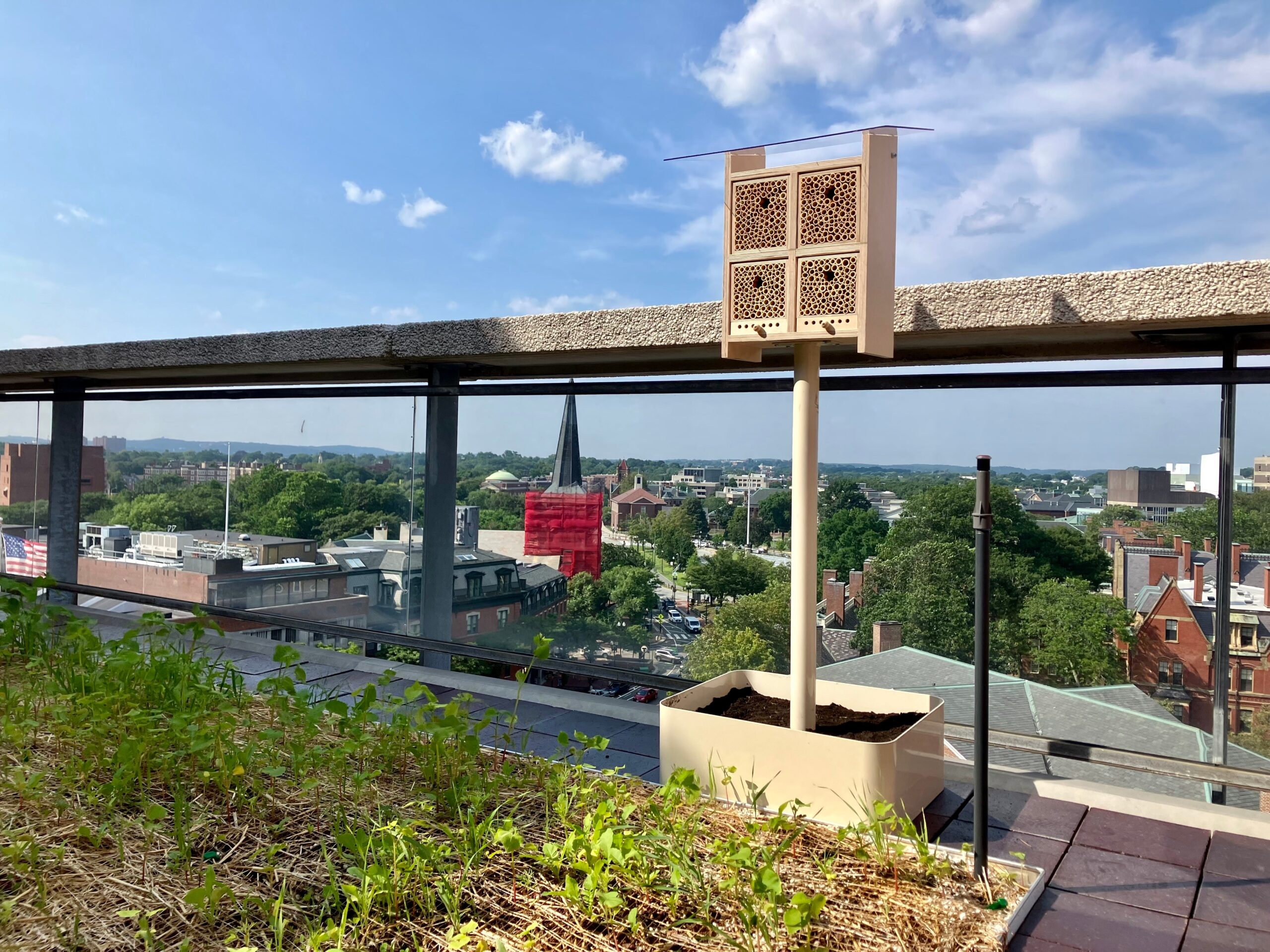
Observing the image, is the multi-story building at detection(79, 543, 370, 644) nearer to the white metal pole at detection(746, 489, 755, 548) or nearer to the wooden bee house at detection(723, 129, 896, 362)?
the white metal pole at detection(746, 489, 755, 548)

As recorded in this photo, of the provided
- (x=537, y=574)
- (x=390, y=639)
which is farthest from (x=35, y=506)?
(x=537, y=574)

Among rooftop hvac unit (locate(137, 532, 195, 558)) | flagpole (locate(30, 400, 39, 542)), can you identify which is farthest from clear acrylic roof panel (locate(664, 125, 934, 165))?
flagpole (locate(30, 400, 39, 542))

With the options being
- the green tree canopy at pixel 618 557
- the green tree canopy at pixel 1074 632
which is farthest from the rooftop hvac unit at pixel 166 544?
the green tree canopy at pixel 1074 632

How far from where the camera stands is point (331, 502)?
224 inches

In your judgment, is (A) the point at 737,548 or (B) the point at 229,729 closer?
(B) the point at 229,729

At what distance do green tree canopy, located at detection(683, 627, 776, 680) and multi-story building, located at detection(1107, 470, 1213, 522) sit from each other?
163 cm

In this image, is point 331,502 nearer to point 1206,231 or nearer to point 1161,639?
point 1161,639

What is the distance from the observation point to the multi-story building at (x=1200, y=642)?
317 centimetres

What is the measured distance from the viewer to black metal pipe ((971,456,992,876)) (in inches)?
93.9

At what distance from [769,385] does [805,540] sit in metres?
1.29

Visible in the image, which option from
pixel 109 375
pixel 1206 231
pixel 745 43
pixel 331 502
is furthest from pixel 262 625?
pixel 1206 231

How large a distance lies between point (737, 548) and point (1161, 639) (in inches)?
71.5

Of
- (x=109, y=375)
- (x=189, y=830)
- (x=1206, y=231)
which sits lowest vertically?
(x=189, y=830)

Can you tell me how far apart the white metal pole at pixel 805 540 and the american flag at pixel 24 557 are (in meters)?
6.98
